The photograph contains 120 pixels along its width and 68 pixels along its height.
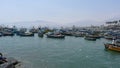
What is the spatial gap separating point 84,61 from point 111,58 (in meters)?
6.35

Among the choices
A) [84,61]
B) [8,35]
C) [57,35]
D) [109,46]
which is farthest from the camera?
[8,35]

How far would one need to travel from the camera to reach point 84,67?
31344 millimetres

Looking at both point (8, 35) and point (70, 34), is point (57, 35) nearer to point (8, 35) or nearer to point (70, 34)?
point (70, 34)

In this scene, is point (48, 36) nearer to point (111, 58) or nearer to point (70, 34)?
point (70, 34)

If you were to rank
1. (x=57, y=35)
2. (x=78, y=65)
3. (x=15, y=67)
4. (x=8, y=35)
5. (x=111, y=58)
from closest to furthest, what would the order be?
1. (x=15, y=67)
2. (x=78, y=65)
3. (x=111, y=58)
4. (x=57, y=35)
5. (x=8, y=35)

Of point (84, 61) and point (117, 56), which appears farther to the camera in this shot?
point (117, 56)

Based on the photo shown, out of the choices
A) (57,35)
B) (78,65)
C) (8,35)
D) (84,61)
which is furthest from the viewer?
(8,35)

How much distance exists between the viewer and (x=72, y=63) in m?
34.0

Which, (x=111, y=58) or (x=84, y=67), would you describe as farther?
(x=111, y=58)

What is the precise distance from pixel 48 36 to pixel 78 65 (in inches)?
2159

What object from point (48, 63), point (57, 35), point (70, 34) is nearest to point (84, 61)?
point (48, 63)

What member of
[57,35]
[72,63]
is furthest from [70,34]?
[72,63]

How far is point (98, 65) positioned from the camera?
32938 mm

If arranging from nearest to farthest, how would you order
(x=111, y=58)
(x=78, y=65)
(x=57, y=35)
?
(x=78, y=65) → (x=111, y=58) → (x=57, y=35)
